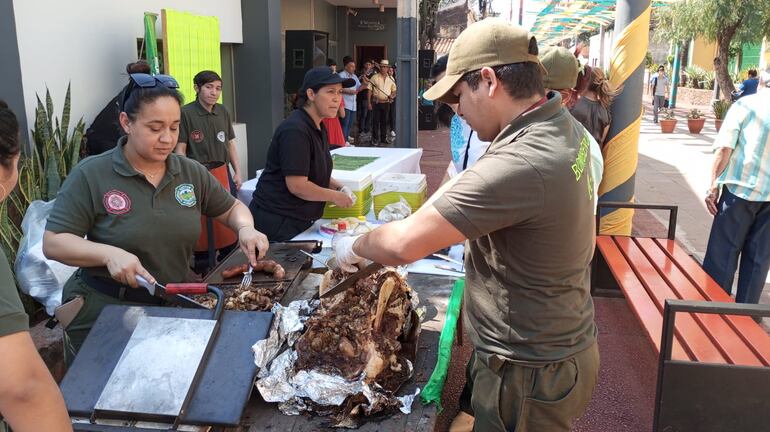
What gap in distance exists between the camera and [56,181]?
456 centimetres

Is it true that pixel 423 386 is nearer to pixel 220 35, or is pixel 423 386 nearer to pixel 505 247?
pixel 505 247

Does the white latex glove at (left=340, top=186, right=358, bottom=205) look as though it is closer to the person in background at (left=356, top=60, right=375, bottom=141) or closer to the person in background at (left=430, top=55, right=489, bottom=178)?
the person in background at (left=430, top=55, right=489, bottom=178)

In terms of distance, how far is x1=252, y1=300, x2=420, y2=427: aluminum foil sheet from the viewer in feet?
6.48

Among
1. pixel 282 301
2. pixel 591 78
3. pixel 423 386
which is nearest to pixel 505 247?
pixel 423 386

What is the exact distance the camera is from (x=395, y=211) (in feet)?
13.8

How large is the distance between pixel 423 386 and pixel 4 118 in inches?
60.7

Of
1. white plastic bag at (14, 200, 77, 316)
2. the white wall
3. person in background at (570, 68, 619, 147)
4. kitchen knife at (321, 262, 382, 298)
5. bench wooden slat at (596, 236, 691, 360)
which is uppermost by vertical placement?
the white wall

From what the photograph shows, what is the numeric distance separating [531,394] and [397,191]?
2.48m

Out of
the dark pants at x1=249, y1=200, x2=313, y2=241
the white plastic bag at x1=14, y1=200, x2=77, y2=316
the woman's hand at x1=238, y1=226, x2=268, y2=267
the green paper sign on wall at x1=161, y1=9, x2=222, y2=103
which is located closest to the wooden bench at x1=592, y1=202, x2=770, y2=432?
the woman's hand at x1=238, y1=226, x2=268, y2=267

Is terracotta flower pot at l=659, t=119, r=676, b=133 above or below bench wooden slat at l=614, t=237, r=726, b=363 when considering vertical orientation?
above

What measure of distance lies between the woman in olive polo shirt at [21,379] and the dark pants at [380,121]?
48.9ft

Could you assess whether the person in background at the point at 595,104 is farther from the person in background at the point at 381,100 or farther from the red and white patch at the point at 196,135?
the person in background at the point at 381,100

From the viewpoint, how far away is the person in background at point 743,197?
171 inches

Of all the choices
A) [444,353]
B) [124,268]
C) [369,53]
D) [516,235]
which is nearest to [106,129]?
[124,268]
